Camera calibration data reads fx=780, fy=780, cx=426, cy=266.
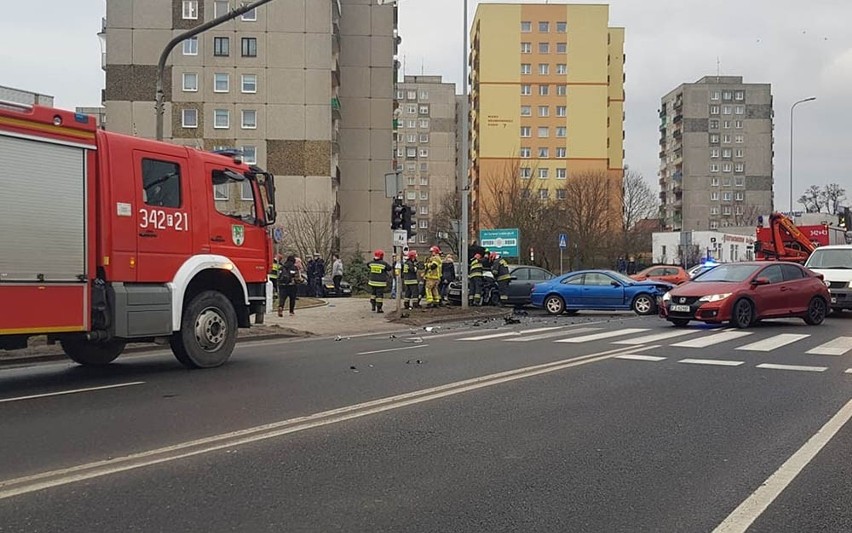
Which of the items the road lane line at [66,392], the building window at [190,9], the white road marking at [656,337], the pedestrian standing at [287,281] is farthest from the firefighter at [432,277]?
the building window at [190,9]

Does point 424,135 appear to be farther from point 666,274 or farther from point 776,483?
point 776,483

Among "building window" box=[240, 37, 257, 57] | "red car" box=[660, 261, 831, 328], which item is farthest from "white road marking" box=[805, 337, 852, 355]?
"building window" box=[240, 37, 257, 57]

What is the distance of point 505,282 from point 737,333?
29.2 ft

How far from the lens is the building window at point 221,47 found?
52844 millimetres

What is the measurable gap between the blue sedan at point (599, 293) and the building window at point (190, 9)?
38932 millimetres

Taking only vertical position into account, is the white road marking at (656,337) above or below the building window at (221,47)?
below

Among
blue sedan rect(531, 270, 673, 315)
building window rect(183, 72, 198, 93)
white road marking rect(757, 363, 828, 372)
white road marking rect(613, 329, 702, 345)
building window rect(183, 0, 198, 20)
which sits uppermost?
building window rect(183, 0, 198, 20)

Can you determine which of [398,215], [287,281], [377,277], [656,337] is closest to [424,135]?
[377,277]

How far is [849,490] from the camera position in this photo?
5.10 meters

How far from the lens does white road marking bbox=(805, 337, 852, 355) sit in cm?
1249

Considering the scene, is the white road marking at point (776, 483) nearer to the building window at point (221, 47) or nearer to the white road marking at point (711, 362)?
the white road marking at point (711, 362)

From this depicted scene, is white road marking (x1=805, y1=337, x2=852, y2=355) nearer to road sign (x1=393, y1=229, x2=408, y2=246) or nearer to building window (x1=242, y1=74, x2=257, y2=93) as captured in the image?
road sign (x1=393, y1=229, x2=408, y2=246)

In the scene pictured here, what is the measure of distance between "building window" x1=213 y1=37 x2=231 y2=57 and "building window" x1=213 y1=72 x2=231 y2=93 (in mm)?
1338

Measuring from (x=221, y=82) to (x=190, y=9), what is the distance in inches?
200
